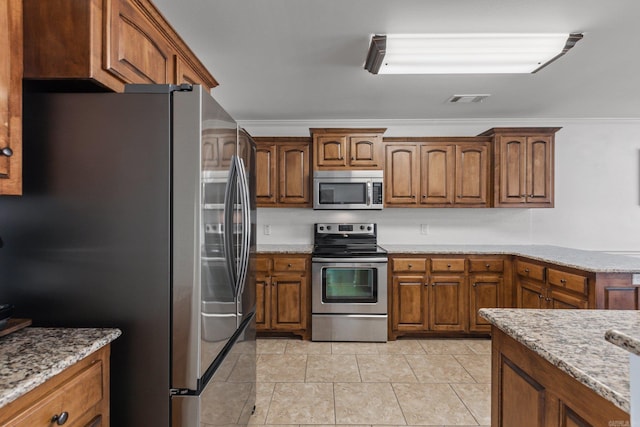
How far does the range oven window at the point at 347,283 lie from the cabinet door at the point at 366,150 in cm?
115

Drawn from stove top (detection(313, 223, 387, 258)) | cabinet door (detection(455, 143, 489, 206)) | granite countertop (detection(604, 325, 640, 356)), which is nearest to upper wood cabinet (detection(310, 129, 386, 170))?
stove top (detection(313, 223, 387, 258))

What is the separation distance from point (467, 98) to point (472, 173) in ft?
2.96

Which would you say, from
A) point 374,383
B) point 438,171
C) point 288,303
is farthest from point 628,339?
point 438,171

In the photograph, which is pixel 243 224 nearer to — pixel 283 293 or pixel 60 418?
pixel 60 418

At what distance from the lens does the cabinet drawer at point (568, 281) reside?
261 centimetres

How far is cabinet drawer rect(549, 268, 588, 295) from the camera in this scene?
261 centimetres

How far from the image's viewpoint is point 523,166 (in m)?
3.73

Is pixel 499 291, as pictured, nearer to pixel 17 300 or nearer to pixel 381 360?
pixel 381 360

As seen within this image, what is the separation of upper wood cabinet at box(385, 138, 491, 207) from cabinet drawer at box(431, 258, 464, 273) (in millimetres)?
659

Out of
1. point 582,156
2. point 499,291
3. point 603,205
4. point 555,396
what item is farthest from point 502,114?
point 555,396

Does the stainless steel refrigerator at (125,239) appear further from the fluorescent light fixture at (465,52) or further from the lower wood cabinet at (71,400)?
the fluorescent light fixture at (465,52)

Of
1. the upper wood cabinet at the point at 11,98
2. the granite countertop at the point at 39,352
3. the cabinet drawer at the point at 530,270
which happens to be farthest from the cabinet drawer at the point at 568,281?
the upper wood cabinet at the point at 11,98

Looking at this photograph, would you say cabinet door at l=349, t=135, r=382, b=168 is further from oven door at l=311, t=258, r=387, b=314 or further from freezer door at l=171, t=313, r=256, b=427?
freezer door at l=171, t=313, r=256, b=427

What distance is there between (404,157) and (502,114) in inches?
50.7
